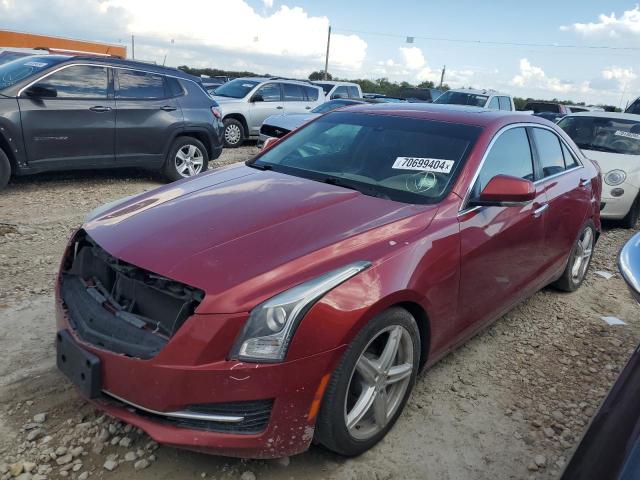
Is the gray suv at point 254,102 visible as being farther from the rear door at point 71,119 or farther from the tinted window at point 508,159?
the tinted window at point 508,159

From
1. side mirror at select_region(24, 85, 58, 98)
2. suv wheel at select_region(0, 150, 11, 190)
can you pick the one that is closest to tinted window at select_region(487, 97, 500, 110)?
side mirror at select_region(24, 85, 58, 98)

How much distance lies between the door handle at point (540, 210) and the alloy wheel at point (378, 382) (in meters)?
1.61

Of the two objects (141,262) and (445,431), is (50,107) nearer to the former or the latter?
(141,262)

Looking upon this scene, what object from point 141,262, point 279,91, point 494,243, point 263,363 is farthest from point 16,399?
point 279,91

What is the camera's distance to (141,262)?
7.83ft

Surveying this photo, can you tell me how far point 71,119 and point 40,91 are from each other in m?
0.48

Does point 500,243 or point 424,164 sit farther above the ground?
point 424,164

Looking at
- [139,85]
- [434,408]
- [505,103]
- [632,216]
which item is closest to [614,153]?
[632,216]

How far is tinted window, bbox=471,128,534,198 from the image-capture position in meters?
3.30

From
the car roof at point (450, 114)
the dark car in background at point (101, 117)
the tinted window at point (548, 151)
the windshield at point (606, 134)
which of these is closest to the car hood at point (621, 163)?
A: the windshield at point (606, 134)

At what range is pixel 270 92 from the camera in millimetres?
13820

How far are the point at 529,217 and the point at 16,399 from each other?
10.7 feet

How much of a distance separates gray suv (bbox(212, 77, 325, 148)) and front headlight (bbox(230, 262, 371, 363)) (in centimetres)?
1110

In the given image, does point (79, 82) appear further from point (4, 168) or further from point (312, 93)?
point (312, 93)
